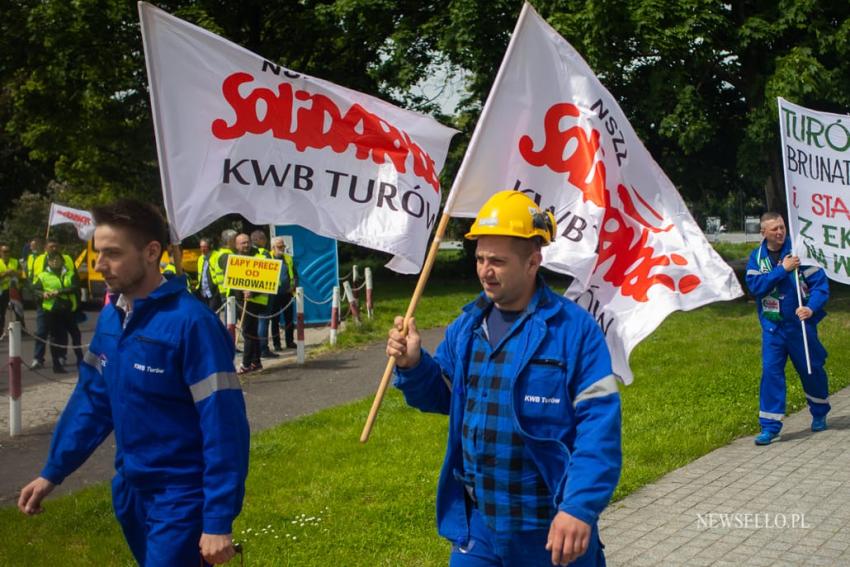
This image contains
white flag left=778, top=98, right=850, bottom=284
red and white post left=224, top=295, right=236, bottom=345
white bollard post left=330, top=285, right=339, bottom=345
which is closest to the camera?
white flag left=778, top=98, right=850, bottom=284

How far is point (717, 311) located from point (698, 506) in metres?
15.5

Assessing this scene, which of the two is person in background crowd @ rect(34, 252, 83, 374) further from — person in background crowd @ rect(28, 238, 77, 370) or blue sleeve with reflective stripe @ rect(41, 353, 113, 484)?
blue sleeve with reflective stripe @ rect(41, 353, 113, 484)

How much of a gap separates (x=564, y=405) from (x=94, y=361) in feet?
6.14

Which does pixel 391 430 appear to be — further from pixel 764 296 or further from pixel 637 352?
pixel 637 352

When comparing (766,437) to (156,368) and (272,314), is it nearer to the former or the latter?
(156,368)

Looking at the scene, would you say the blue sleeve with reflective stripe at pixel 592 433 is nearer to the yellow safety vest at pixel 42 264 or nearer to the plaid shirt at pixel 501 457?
the plaid shirt at pixel 501 457

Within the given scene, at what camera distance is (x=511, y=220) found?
342 cm

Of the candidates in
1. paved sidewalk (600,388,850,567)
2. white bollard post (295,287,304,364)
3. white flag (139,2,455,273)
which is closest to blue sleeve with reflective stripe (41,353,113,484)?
white flag (139,2,455,273)

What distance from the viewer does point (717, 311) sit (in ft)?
71.4

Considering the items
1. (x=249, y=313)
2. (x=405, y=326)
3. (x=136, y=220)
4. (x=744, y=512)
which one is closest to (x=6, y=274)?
(x=249, y=313)

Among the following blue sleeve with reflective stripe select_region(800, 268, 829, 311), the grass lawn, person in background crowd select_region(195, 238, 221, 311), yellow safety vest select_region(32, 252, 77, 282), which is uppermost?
blue sleeve with reflective stripe select_region(800, 268, 829, 311)

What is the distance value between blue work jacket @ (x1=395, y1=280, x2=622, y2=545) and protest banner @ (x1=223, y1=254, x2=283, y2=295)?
11017 mm

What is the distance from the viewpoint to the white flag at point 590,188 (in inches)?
184

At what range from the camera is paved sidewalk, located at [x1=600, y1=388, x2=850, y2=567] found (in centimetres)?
589
